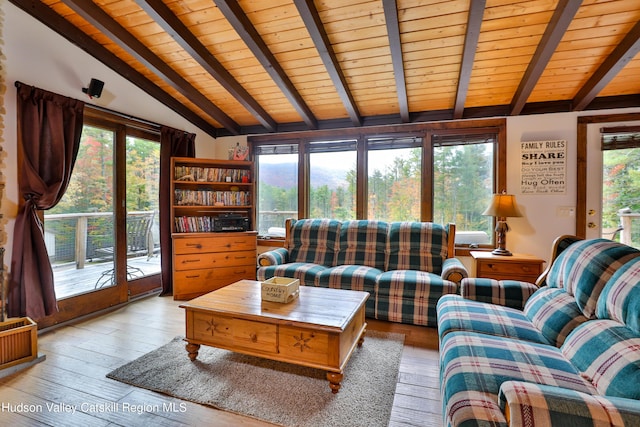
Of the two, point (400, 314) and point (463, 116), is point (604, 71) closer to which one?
point (463, 116)

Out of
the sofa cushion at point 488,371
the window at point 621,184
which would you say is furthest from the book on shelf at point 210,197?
the window at point 621,184

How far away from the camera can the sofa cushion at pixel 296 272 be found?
10.3ft

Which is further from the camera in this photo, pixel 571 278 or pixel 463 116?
pixel 463 116

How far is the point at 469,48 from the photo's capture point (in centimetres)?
256

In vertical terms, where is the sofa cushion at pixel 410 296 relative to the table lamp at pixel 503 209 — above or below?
below

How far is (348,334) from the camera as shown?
2.03 m

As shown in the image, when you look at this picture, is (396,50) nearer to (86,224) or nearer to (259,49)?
(259,49)

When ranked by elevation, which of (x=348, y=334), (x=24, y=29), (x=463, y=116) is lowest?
(x=348, y=334)

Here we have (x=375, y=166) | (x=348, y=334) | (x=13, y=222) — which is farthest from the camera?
(x=375, y=166)

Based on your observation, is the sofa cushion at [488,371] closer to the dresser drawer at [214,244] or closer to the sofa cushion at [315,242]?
the sofa cushion at [315,242]

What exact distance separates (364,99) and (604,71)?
2196mm

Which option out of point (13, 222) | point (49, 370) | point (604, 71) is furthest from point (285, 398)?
point (604, 71)

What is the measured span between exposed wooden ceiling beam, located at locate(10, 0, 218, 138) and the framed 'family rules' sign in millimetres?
4223

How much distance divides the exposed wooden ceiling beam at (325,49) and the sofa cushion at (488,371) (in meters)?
2.43
